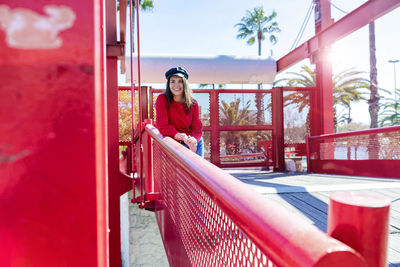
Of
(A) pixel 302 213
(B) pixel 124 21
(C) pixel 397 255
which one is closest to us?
(C) pixel 397 255

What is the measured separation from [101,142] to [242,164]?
7.48m

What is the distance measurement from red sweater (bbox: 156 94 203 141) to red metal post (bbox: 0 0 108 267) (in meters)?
2.74

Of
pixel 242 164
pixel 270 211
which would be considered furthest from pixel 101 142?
pixel 242 164

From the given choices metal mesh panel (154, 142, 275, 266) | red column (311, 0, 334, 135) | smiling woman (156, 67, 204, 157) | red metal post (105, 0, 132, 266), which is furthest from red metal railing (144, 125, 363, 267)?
red column (311, 0, 334, 135)

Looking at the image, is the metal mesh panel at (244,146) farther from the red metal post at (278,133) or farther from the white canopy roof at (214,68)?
the white canopy roof at (214,68)

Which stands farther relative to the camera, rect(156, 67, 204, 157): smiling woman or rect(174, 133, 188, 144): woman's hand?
rect(156, 67, 204, 157): smiling woman

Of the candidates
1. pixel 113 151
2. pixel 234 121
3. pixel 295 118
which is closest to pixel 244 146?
pixel 234 121

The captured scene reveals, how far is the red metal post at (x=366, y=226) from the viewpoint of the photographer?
18.2 inches

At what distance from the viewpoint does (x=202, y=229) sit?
149 centimetres

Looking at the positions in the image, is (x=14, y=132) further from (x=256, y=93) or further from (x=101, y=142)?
(x=256, y=93)

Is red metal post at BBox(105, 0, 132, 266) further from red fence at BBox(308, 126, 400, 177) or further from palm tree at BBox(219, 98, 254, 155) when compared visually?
red fence at BBox(308, 126, 400, 177)

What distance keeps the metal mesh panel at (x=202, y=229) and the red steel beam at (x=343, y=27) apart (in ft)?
19.6

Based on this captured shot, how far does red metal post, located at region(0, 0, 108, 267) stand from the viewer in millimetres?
683

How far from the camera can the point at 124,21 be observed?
4766 mm
